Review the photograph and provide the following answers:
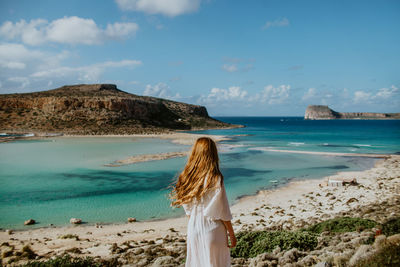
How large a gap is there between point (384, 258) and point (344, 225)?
441cm

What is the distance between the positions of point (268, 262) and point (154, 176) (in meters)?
15.1

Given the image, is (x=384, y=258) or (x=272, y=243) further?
(x=272, y=243)

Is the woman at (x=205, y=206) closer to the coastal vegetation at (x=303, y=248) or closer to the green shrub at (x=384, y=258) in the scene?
the green shrub at (x=384, y=258)

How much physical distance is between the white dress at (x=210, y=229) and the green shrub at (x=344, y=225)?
5884mm

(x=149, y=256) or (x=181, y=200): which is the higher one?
(x=181, y=200)

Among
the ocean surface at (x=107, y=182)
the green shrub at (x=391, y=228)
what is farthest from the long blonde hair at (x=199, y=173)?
the ocean surface at (x=107, y=182)

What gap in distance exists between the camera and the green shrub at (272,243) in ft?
21.1

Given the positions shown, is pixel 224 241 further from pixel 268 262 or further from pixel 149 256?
pixel 149 256

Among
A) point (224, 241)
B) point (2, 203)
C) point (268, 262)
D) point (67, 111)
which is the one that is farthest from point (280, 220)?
point (67, 111)

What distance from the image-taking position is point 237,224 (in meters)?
10.5

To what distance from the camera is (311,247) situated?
6.37m

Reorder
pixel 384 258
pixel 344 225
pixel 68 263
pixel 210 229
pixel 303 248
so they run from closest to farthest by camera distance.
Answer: pixel 210 229 → pixel 384 258 → pixel 68 263 → pixel 303 248 → pixel 344 225

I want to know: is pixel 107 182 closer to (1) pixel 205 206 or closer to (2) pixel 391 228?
(2) pixel 391 228

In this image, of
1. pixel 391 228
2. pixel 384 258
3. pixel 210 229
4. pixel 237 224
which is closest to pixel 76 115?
pixel 237 224
